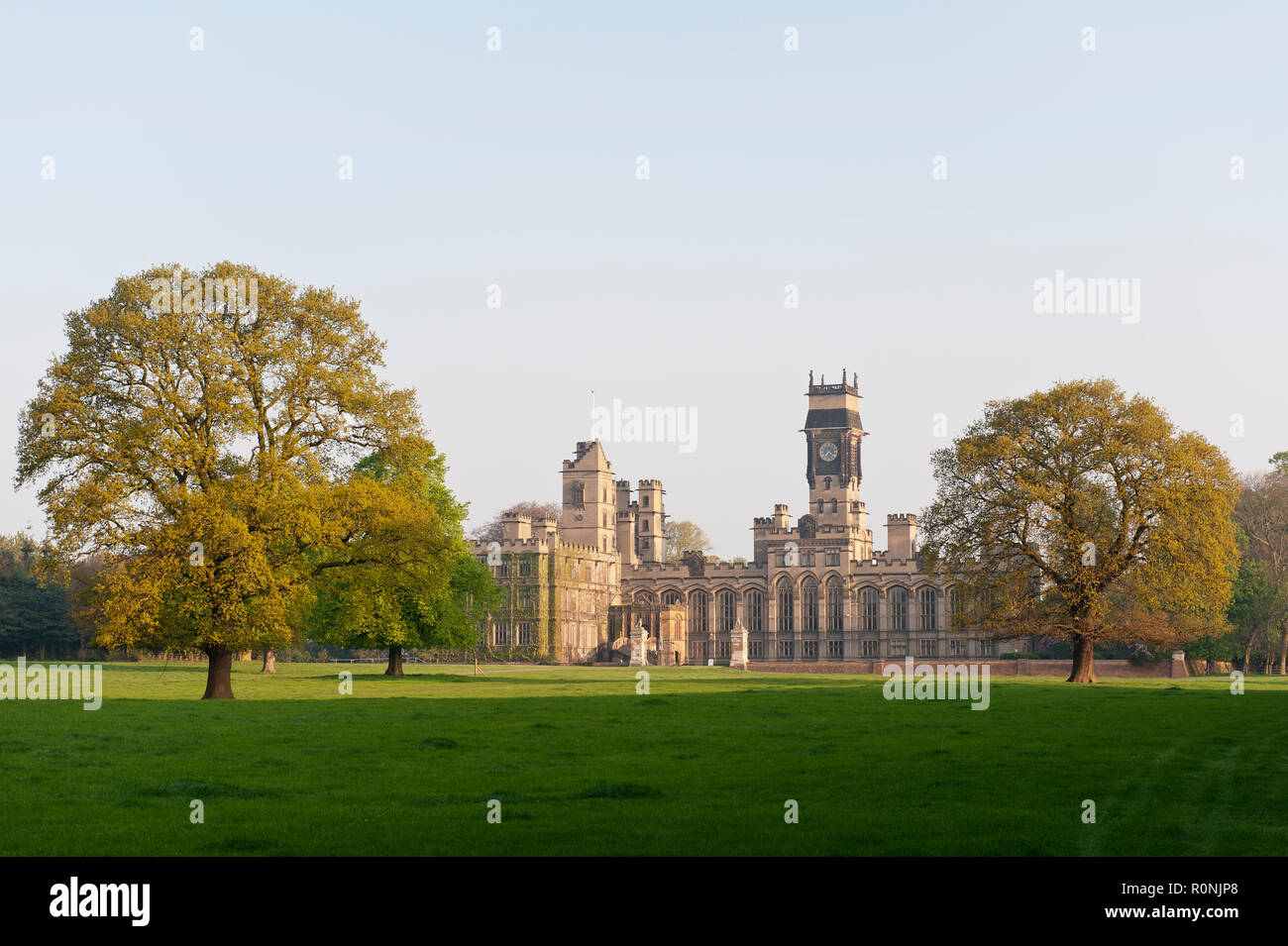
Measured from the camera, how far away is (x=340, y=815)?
1554cm

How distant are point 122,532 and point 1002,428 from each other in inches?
1261

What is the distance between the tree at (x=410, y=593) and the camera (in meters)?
39.8

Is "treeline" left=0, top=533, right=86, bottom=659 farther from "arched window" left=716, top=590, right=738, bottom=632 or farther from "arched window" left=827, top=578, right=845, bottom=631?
"arched window" left=827, top=578, right=845, bottom=631

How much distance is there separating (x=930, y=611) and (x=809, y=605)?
11019 mm

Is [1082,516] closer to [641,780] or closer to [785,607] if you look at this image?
[641,780]

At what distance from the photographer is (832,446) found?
166 meters

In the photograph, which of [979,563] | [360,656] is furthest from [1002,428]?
[360,656]

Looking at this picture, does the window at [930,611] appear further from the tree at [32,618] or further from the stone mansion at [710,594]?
the tree at [32,618]

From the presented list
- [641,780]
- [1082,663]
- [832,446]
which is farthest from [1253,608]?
[832,446]

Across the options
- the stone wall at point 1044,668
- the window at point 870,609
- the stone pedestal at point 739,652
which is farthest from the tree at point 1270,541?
the window at point 870,609

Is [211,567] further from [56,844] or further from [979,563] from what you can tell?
[979,563]

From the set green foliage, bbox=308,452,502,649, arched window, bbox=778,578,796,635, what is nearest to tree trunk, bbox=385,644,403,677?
green foliage, bbox=308,452,502,649

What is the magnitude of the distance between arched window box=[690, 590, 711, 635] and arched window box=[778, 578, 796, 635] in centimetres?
675

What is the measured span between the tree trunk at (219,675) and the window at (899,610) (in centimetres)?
9237
